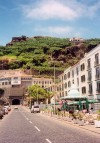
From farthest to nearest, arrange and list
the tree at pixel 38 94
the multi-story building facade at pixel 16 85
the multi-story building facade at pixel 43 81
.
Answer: the multi-story building facade at pixel 16 85
the multi-story building facade at pixel 43 81
the tree at pixel 38 94

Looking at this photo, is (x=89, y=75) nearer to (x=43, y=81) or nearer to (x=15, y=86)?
(x=43, y=81)

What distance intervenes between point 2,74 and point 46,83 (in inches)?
1677

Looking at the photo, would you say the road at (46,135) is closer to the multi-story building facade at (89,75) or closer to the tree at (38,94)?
the multi-story building facade at (89,75)

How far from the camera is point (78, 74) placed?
7938 cm

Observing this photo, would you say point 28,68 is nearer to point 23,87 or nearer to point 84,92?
point 23,87

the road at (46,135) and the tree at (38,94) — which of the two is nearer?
the road at (46,135)

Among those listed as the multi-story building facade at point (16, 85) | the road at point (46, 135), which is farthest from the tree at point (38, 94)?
the road at point (46, 135)

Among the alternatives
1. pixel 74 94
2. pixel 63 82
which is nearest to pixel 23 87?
pixel 63 82

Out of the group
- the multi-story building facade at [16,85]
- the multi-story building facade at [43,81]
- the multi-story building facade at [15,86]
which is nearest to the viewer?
the multi-story building facade at [43,81]

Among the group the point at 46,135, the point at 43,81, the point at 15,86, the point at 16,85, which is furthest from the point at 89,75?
the point at 15,86

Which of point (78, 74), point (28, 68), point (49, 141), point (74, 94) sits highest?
point (28, 68)

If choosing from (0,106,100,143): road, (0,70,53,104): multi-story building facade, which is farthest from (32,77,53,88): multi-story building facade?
(0,106,100,143): road

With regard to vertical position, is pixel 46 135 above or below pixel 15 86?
below

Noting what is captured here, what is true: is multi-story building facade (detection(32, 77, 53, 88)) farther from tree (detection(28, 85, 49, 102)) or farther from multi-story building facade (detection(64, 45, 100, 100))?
multi-story building facade (detection(64, 45, 100, 100))
